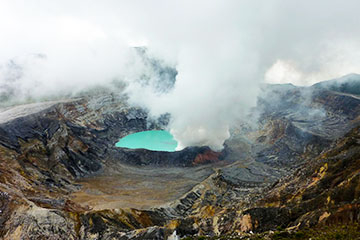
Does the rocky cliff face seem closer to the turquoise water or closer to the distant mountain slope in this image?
the turquoise water

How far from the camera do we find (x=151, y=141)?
12425 cm

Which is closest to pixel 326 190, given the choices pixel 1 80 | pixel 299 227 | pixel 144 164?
pixel 299 227

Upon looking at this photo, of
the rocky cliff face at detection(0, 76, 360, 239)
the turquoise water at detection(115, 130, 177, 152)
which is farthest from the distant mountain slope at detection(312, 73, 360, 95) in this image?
the turquoise water at detection(115, 130, 177, 152)

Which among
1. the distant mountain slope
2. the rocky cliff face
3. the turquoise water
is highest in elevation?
the distant mountain slope

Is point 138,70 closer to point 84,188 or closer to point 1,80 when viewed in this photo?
point 1,80

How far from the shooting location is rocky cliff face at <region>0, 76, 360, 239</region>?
3797 cm

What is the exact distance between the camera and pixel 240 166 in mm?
83312

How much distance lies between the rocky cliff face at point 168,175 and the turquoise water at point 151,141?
218 inches

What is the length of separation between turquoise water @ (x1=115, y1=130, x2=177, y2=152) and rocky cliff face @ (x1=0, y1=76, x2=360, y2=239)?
554 cm

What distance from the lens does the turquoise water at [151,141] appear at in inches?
4409

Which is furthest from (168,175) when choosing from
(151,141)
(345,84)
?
(345,84)

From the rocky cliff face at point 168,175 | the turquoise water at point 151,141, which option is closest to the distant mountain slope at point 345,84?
the rocky cliff face at point 168,175

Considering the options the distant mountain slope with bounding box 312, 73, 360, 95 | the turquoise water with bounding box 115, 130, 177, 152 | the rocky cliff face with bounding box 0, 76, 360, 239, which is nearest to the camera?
the rocky cliff face with bounding box 0, 76, 360, 239

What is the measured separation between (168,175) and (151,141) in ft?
A: 144
